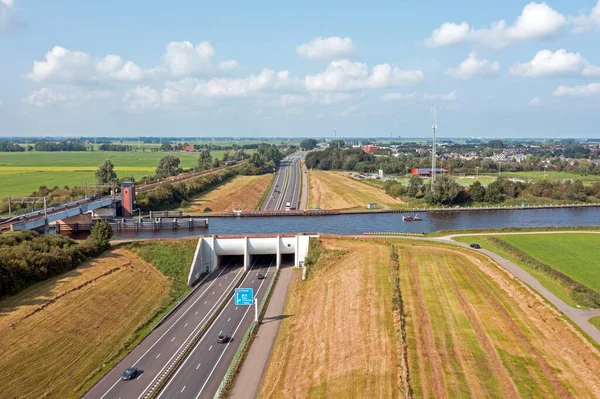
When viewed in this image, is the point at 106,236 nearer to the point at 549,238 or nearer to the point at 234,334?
the point at 234,334

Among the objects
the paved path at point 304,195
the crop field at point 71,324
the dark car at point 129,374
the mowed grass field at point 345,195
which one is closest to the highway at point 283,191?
the paved path at point 304,195

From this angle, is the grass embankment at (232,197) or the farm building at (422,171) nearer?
the grass embankment at (232,197)

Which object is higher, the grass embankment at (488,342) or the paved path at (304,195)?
the paved path at (304,195)

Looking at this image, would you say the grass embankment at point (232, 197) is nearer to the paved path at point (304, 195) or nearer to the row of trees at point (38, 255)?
the paved path at point (304, 195)

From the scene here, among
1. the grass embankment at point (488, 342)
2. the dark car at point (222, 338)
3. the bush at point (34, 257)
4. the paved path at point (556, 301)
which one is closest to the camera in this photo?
the grass embankment at point (488, 342)

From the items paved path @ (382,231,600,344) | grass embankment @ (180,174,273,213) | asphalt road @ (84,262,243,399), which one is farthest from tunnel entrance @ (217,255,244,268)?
paved path @ (382,231,600,344)

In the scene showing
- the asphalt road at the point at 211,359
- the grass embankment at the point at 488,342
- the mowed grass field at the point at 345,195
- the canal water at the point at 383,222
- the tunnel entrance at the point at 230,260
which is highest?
the mowed grass field at the point at 345,195

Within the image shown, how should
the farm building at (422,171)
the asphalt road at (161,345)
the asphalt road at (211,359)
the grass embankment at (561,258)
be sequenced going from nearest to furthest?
the asphalt road at (161,345) → the asphalt road at (211,359) → the grass embankment at (561,258) → the farm building at (422,171)

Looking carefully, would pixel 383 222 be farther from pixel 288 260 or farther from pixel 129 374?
pixel 129 374
